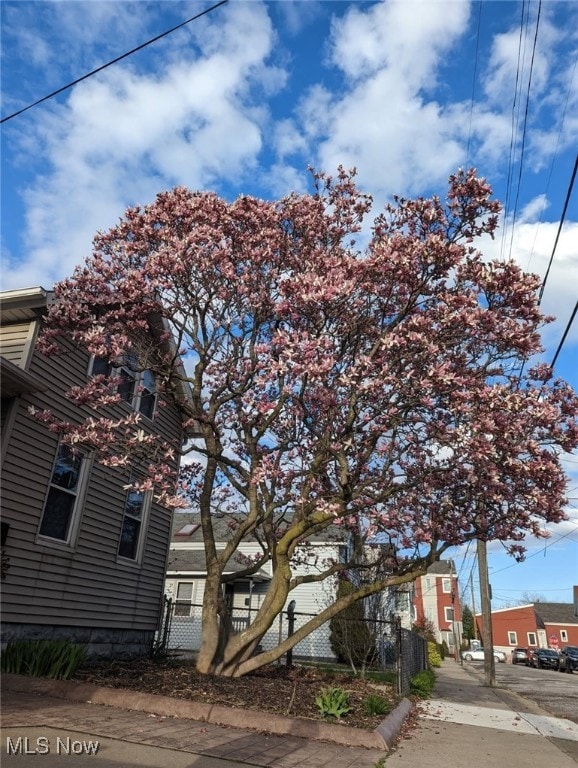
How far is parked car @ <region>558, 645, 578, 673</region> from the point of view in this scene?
1388 inches

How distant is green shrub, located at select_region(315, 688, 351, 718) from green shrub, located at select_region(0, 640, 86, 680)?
3.15 metres

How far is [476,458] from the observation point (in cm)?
761

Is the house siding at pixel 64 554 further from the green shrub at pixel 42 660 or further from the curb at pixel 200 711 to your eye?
the curb at pixel 200 711

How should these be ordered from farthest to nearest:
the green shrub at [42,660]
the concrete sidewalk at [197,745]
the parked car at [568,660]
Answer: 1. the parked car at [568,660]
2. the green shrub at [42,660]
3. the concrete sidewalk at [197,745]

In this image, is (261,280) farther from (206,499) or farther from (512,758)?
(512,758)

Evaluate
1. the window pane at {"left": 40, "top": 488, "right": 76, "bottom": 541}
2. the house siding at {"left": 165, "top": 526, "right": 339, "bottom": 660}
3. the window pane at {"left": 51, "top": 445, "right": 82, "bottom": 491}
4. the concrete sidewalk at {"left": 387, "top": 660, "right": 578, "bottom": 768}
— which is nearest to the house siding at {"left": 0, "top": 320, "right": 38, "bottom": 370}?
the window pane at {"left": 51, "top": 445, "right": 82, "bottom": 491}

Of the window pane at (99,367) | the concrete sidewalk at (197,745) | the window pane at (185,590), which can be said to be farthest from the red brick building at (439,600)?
the concrete sidewalk at (197,745)

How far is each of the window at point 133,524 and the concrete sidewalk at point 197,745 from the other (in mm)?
5382

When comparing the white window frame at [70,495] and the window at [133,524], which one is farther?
the window at [133,524]

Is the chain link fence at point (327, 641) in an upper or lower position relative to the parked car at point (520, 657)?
upper

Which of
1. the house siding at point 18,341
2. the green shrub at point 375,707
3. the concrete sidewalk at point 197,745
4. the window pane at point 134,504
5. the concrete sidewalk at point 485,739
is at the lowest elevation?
the concrete sidewalk at point 485,739

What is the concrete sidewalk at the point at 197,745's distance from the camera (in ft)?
14.6

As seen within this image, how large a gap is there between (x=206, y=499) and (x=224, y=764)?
504cm

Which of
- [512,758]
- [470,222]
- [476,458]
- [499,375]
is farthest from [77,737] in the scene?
[470,222]
